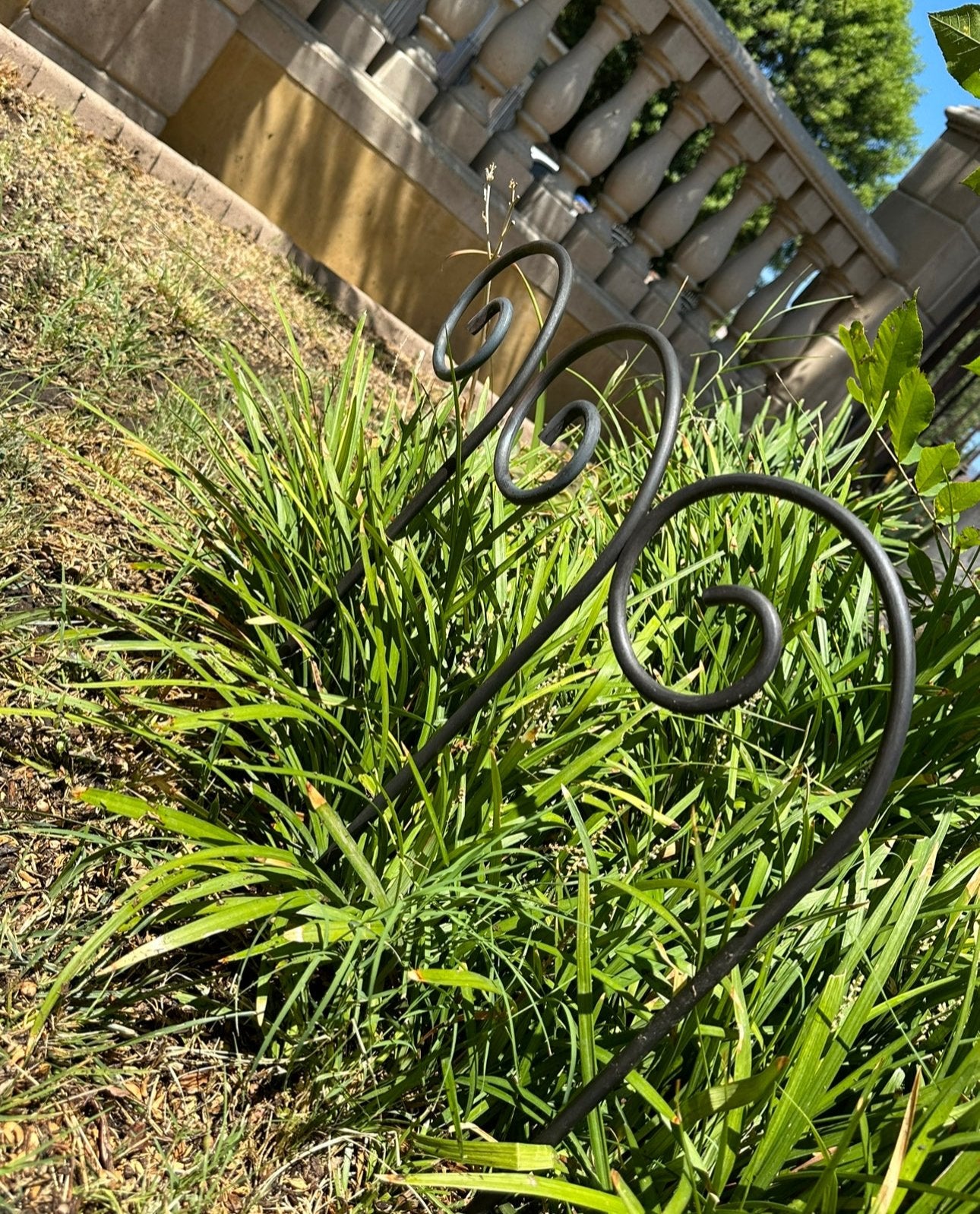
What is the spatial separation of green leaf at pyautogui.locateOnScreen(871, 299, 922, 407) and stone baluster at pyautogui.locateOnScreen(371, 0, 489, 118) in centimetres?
347

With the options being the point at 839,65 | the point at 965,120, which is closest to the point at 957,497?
the point at 965,120

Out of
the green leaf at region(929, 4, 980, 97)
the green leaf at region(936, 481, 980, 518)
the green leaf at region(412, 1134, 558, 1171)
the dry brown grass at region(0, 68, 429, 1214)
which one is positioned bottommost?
the dry brown grass at region(0, 68, 429, 1214)

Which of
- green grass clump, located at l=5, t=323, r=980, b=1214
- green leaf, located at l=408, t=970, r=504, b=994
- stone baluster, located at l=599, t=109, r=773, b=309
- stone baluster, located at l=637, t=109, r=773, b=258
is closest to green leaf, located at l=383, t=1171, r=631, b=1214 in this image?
green grass clump, located at l=5, t=323, r=980, b=1214

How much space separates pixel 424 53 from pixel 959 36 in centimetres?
366

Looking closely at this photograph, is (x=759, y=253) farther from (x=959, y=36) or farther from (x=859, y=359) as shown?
(x=959, y=36)

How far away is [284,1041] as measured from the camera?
185 centimetres

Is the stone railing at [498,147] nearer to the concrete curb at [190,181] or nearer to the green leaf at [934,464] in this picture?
the concrete curb at [190,181]

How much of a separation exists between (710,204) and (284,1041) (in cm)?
1525

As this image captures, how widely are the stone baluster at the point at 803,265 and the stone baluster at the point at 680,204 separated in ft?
1.98

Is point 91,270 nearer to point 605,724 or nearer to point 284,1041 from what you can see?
point 605,724

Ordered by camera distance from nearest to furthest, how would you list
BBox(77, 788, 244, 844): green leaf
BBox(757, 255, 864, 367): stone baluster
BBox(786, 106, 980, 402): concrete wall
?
BBox(77, 788, 244, 844): green leaf, BBox(786, 106, 980, 402): concrete wall, BBox(757, 255, 864, 367): stone baluster

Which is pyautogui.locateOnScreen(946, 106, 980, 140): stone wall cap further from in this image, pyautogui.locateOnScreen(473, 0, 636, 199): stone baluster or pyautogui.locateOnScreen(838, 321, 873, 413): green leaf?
pyautogui.locateOnScreen(838, 321, 873, 413): green leaf

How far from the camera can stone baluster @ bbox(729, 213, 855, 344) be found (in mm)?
5930

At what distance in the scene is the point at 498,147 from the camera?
16.8 ft
